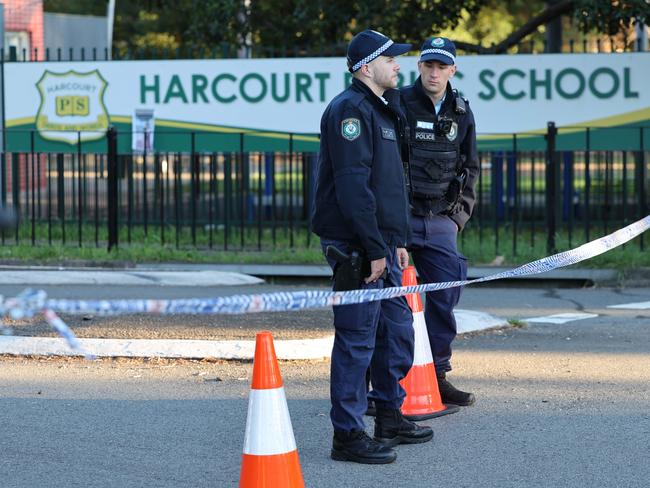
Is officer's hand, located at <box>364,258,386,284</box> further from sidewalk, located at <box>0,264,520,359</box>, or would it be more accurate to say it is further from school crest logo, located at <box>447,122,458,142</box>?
sidewalk, located at <box>0,264,520,359</box>

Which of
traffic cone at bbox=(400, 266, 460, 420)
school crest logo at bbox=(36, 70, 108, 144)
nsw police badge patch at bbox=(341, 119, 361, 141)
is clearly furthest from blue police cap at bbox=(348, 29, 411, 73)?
school crest logo at bbox=(36, 70, 108, 144)

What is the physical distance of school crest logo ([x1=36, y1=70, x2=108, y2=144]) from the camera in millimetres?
16969

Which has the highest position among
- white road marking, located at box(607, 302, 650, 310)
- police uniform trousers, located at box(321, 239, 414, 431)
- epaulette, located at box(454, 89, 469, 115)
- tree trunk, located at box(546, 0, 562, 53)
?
tree trunk, located at box(546, 0, 562, 53)

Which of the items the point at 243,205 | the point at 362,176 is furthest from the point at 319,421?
the point at 243,205

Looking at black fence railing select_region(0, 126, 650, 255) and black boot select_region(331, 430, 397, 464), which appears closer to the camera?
black boot select_region(331, 430, 397, 464)

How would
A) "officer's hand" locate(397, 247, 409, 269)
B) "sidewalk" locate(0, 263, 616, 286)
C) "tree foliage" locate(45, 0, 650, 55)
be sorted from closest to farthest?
"officer's hand" locate(397, 247, 409, 269) → "sidewalk" locate(0, 263, 616, 286) → "tree foliage" locate(45, 0, 650, 55)

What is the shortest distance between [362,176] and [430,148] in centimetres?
121

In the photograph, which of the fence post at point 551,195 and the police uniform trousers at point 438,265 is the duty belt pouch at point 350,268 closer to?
the police uniform trousers at point 438,265

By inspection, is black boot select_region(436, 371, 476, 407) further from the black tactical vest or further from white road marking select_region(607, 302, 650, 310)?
white road marking select_region(607, 302, 650, 310)

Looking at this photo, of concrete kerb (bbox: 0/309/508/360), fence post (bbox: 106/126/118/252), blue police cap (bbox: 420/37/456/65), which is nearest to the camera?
blue police cap (bbox: 420/37/456/65)

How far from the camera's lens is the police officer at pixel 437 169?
6.43m

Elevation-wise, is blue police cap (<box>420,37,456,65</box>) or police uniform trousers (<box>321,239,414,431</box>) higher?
blue police cap (<box>420,37,456,65</box>)

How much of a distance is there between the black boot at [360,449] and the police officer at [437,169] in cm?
123

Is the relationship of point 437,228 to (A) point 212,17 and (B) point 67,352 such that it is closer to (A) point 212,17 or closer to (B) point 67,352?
(B) point 67,352
